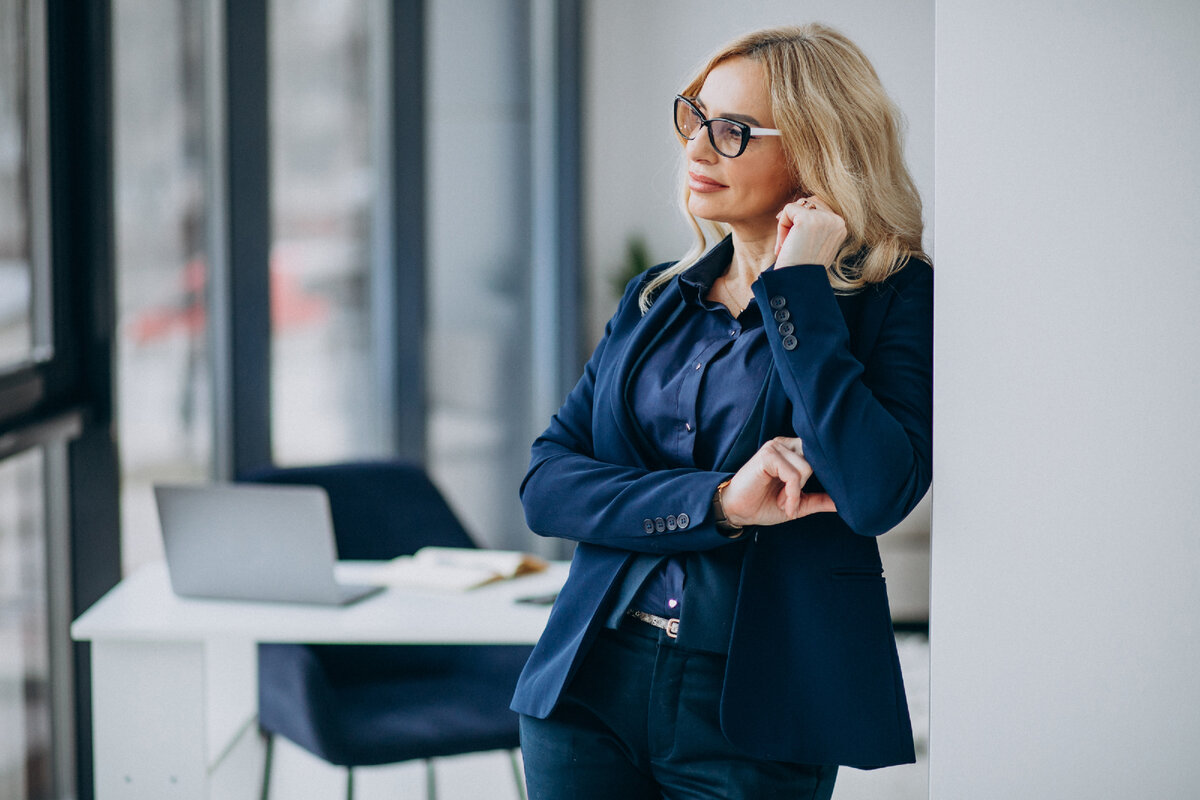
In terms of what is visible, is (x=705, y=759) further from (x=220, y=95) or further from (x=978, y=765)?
(x=220, y=95)

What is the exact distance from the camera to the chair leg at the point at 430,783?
3205 millimetres

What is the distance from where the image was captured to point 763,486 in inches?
49.1

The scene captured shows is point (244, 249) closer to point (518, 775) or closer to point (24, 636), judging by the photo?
point (24, 636)

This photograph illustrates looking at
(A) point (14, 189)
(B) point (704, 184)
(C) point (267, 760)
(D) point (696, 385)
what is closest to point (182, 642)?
(C) point (267, 760)

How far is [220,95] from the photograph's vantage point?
139 inches

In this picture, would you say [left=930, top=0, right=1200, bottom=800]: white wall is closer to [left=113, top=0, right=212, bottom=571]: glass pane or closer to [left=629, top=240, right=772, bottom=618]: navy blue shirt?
[left=629, top=240, right=772, bottom=618]: navy blue shirt

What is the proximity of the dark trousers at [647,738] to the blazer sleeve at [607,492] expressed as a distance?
0.11 meters

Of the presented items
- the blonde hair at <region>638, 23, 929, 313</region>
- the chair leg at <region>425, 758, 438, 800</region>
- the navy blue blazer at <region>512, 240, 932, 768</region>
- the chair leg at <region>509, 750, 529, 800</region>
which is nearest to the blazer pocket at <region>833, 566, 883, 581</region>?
the navy blue blazer at <region>512, 240, 932, 768</region>

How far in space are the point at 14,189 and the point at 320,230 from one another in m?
1.57

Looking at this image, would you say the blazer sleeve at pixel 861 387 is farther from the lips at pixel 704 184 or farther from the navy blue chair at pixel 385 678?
the navy blue chair at pixel 385 678

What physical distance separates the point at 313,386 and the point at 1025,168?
322 centimetres

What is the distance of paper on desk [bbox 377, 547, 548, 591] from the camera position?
237 centimetres

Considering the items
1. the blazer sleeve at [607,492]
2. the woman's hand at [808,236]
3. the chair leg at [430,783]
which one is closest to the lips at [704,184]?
the woman's hand at [808,236]

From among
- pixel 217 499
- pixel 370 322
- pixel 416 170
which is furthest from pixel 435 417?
pixel 217 499
